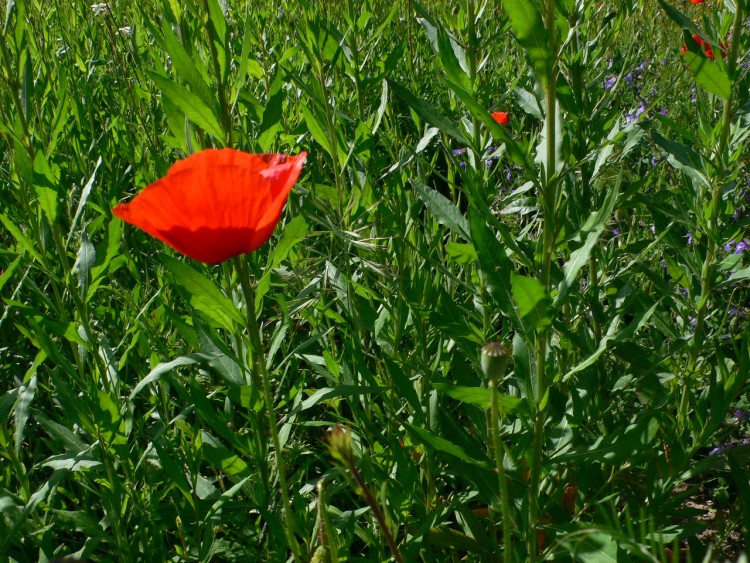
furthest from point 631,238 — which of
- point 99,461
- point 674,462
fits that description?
point 99,461

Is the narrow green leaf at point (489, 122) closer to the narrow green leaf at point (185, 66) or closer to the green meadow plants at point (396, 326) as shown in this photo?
the green meadow plants at point (396, 326)

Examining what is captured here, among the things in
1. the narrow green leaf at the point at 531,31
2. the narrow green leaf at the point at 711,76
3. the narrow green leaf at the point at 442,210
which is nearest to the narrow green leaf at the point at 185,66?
the narrow green leaf at the point at 442,210

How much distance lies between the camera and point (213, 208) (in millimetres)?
1109

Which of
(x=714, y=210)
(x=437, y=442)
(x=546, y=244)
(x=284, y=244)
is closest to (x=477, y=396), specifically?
(x=437, y=442)

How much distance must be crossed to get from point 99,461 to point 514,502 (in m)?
Answer: 0.83

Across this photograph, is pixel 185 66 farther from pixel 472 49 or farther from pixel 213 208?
pixel 472 49

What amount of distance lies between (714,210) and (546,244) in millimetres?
567

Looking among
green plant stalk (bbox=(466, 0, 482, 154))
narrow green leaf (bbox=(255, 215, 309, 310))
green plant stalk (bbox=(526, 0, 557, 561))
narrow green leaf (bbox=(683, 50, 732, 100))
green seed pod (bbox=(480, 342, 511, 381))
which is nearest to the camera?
green seed pod (bbox=(480, 342, 511, 381))

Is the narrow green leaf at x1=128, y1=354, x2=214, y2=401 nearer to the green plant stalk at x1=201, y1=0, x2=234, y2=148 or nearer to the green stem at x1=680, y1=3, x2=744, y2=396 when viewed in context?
the green plant stalk at x1=201, y1=0, x2=234, y2=148

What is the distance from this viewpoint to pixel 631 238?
2.15m

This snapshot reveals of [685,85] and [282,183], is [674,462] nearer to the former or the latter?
[282,183]

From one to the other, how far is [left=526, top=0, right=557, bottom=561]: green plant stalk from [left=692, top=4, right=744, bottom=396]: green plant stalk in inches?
18.6

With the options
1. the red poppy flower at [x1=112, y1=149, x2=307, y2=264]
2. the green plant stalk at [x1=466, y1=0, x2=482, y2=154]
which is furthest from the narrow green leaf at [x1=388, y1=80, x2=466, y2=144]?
the green plant stalk at [x1=466, y1=0, x2=482, y2=154]

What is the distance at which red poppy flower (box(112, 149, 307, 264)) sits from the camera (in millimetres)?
1085
